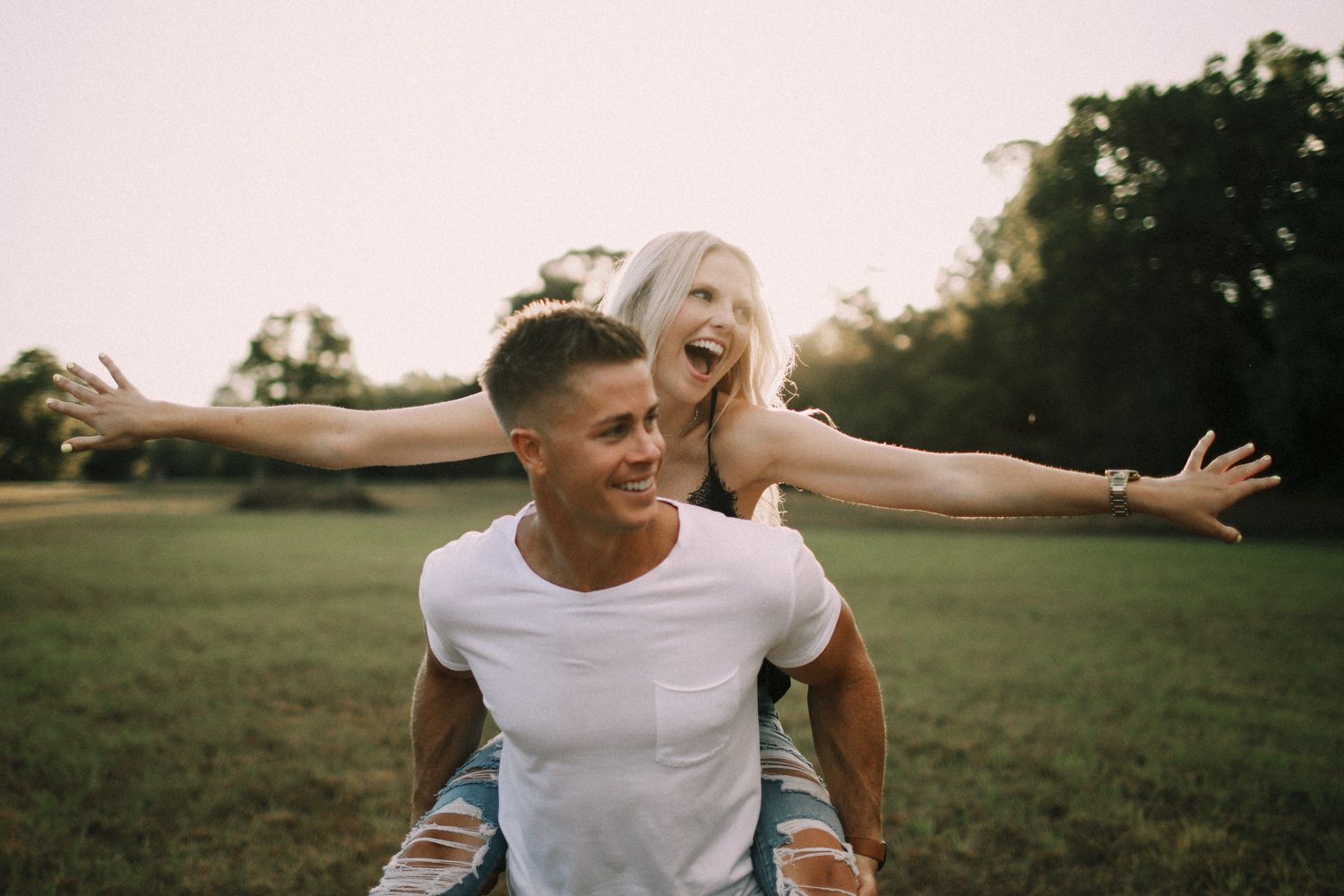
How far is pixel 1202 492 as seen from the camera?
2.59 m

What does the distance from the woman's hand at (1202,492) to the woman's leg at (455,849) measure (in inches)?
79.2

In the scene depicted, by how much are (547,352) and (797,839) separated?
4.53ft

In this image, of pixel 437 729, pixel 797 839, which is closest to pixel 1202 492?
pixel 797 839

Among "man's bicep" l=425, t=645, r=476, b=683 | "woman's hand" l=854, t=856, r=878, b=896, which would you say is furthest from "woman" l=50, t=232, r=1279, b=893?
"man's bicep" l=425, t=645, r=476, b=683

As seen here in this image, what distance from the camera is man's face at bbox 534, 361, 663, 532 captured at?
218cm

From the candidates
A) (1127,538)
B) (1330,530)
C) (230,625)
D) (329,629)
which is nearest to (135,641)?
(230,625)

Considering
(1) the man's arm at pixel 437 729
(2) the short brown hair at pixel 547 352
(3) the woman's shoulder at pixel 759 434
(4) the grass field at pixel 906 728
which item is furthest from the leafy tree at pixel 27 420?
(2) the short brown hair at pixel 547 352

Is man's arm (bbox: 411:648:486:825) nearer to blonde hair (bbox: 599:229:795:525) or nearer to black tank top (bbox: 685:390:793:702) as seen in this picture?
black tank top (bbox: 685:390:793:702)

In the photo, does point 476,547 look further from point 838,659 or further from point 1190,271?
point 1190,271

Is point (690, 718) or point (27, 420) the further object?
point (27, 420)

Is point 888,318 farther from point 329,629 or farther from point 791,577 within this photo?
point 791,577

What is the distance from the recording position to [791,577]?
2.31m

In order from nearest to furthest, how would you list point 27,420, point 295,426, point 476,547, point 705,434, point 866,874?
point 476,547 → point 866,874 → point 295,426 → point 705,434 → point 27,420

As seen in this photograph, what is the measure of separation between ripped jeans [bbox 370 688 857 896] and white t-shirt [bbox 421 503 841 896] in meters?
0.11
